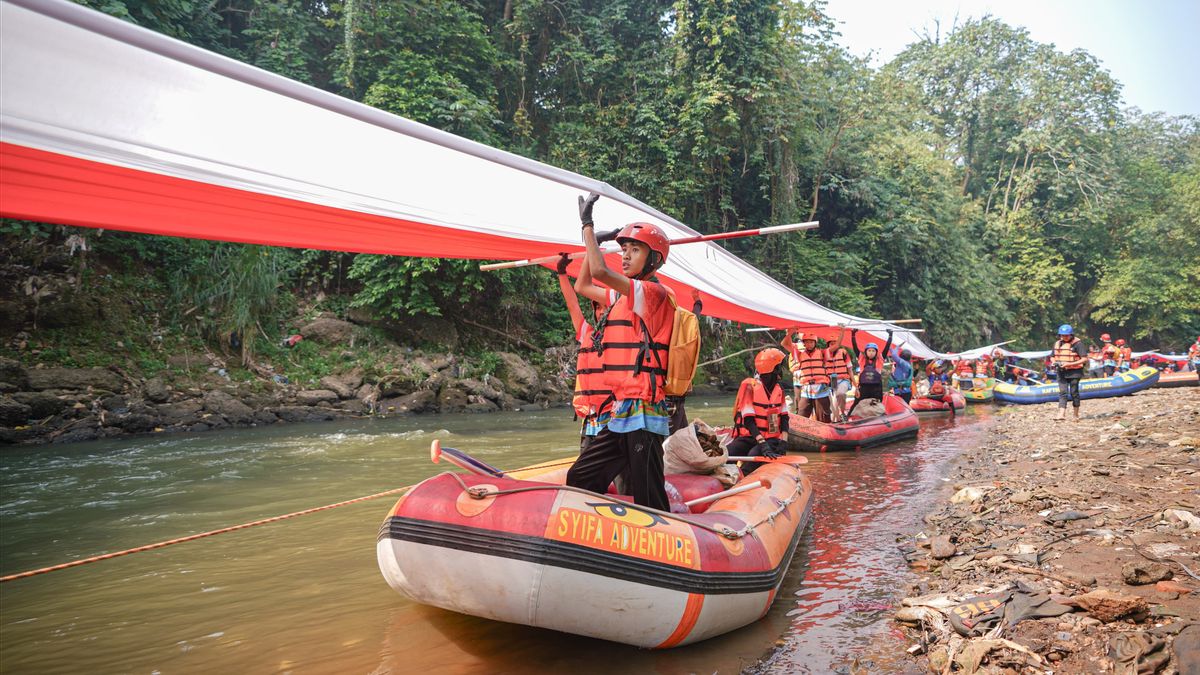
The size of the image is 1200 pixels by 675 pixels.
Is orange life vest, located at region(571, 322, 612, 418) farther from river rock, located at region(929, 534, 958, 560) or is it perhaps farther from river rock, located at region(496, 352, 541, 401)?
river rock, located at region(496, 352, 541, 401)

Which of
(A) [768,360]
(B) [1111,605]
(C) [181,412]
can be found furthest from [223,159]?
(C) [181,412]

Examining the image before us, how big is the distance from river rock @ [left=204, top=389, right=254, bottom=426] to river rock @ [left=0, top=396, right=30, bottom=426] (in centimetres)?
229

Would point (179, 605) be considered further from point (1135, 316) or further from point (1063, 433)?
point (1135, 316)

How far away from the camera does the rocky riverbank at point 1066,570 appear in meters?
2.39

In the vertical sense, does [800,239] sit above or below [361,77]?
below

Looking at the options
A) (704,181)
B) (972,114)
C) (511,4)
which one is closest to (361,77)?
(511,4)

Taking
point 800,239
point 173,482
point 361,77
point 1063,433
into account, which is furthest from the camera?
point 800,239

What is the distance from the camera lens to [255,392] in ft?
39.5

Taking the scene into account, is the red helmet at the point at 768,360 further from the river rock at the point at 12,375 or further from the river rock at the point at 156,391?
the river rock at the point at 12,375

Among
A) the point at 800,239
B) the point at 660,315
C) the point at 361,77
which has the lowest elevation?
the point at 660,315

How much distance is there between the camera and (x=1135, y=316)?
31984mm

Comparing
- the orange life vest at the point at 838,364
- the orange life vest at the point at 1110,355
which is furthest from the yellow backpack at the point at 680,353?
the orange life vest at the point at 1110,355

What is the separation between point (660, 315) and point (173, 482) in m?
6.03

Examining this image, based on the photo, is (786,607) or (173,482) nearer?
(786,607)
